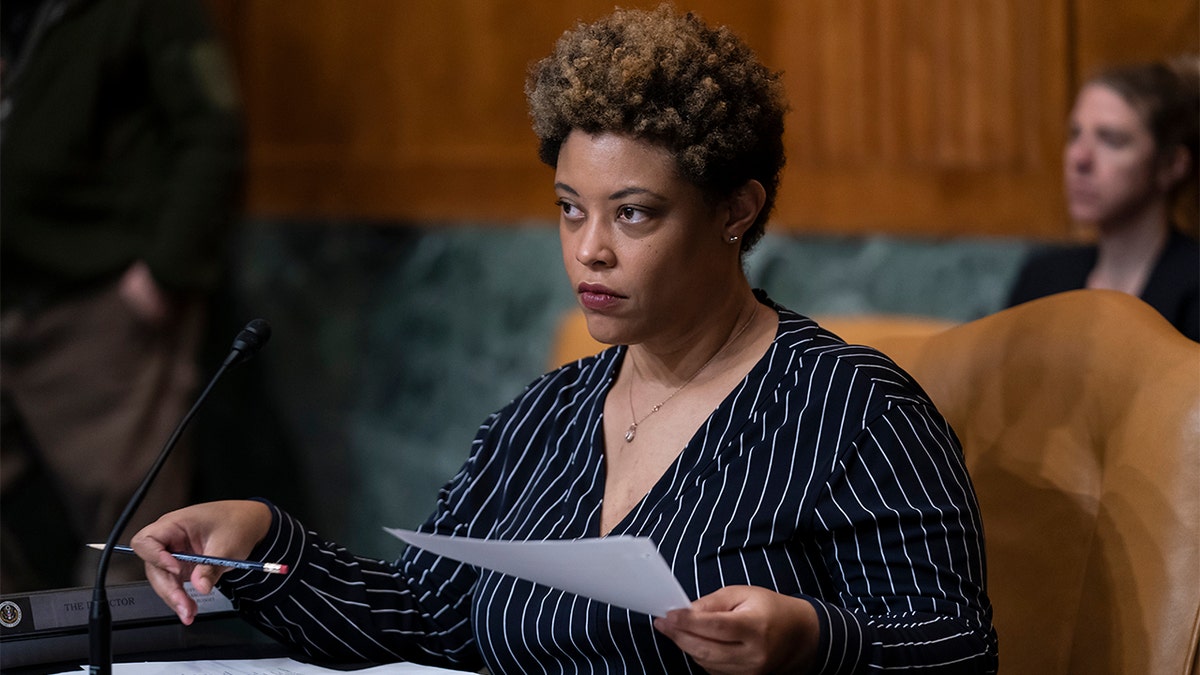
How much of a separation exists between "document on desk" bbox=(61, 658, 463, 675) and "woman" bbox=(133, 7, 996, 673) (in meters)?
0.04

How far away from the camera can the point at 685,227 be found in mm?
1299

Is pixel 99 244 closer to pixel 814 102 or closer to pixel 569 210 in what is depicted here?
pixel 814 102

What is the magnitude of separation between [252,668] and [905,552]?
0.62 metres

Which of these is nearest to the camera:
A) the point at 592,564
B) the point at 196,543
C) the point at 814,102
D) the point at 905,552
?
the point at 592,564

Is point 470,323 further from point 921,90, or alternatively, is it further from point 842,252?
point 921,90

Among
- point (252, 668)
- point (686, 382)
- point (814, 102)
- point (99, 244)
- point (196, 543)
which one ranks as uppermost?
point (814, 102)

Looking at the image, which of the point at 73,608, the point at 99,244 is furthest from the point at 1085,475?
the point at 99,244

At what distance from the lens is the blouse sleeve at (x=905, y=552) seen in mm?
1079

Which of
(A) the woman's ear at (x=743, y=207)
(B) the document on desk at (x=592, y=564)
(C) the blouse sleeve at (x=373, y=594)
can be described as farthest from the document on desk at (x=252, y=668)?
(A) the woman's ear at (x=743, y=207)

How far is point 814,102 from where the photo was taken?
9.18 ft

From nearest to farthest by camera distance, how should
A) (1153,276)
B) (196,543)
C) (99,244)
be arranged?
(196,543), (1153,276), (99,244)

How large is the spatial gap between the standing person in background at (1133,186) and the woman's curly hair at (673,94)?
132 centimetres

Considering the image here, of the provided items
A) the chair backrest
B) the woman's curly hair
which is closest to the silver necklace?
the woman's curly hair

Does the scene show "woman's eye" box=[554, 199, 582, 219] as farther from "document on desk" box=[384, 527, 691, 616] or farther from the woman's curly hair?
"document on desk" box=[384, 527, 691, 616]
